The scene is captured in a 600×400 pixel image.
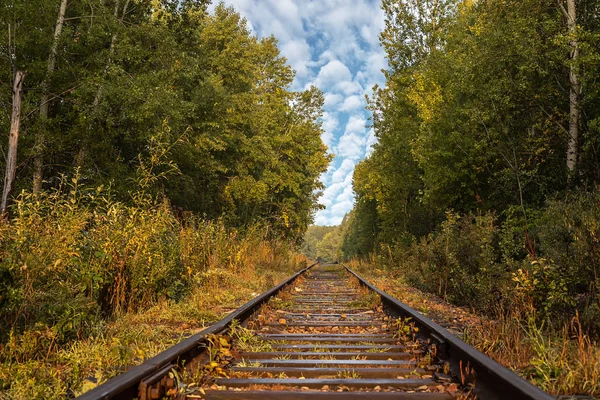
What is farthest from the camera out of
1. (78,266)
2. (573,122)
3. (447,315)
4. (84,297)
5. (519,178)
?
(519,178)

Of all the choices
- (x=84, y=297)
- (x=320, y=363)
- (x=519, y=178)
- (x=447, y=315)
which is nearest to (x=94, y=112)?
(x=84, y=297)

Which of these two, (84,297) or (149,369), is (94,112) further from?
(149,369)

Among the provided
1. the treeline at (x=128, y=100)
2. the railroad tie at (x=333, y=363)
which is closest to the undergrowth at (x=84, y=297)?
the railroad tie at (x=333, y=363)

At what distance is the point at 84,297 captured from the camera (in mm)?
4234

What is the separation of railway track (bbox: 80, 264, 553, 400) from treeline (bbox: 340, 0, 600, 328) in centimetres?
181

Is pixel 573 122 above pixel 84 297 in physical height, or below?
above

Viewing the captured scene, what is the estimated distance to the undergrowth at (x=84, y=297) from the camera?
10.1 ft

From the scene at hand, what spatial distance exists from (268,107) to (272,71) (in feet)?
20.8

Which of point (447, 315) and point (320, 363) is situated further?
point (447, 315)

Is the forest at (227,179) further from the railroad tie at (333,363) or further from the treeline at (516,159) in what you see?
the railroad tie at (333,363)

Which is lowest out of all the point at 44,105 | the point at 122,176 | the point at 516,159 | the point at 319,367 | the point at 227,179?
the point at 319,367

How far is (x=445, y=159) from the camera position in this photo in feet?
50.5

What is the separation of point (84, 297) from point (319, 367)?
255 cm

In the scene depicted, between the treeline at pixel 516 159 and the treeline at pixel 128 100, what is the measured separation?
5810 mm
